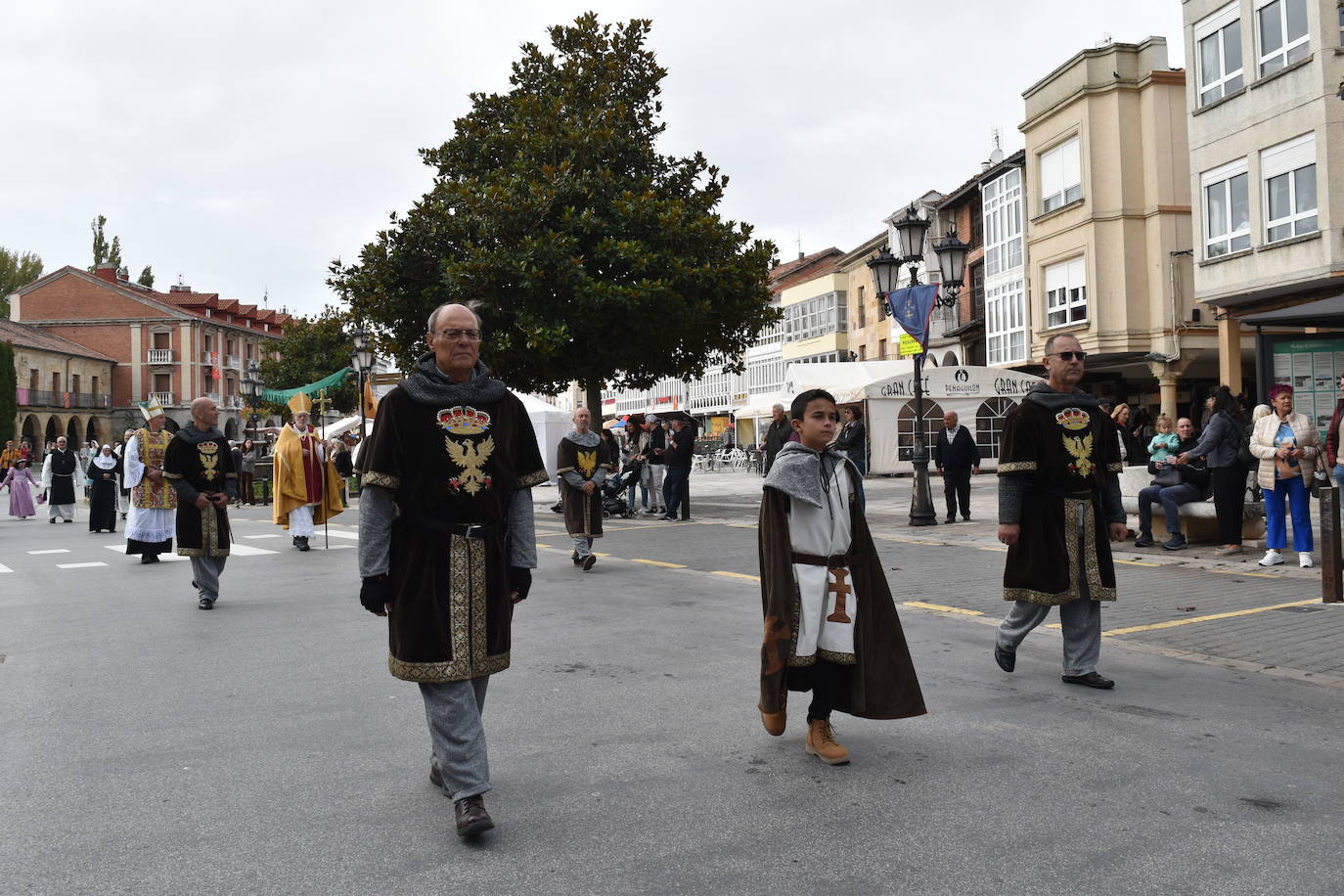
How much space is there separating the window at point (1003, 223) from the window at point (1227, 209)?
10.6 m


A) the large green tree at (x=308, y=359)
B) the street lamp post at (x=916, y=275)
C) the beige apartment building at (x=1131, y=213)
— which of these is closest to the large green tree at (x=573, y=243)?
the street lamp post at (x=916, y=275)

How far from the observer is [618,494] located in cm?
2078

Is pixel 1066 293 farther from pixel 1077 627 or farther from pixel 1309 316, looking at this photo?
pixel 1077 627

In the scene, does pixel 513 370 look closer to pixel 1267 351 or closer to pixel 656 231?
pixel 656 231

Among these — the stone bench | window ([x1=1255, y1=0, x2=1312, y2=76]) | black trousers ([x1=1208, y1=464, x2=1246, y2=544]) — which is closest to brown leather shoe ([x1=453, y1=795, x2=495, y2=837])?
the stone bench

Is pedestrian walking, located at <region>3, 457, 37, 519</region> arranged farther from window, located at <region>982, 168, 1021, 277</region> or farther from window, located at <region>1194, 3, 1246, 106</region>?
window, located at <region>982, 168, 1021, 277</region>

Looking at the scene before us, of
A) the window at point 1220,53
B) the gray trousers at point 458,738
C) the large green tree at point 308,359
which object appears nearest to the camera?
the gray trousers at point 458,738

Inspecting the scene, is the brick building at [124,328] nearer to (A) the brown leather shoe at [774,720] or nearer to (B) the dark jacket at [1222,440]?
(B) the dark jacket at [1222,440]

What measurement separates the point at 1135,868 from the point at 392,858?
2.35m

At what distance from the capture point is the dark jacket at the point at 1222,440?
11.3 m

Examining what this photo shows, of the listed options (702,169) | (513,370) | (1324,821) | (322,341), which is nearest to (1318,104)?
(702,169)

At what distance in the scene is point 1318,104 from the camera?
20.4 m

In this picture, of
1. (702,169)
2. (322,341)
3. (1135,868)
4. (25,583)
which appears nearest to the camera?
(1135,868)

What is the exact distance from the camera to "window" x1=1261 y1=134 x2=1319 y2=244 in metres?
20.8
